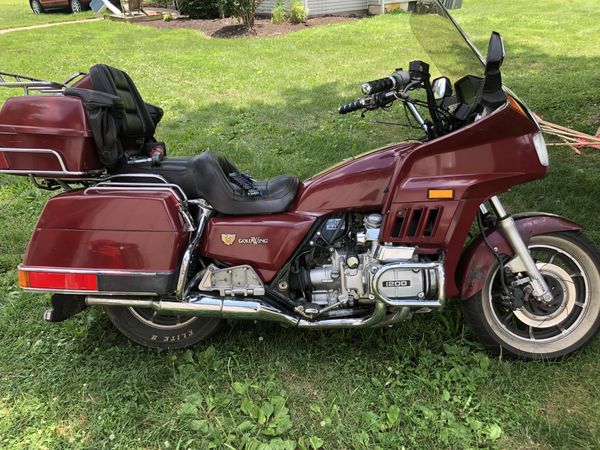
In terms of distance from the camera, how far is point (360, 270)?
9.07 feet

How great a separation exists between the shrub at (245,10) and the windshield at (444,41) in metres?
11.7

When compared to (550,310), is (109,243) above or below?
above

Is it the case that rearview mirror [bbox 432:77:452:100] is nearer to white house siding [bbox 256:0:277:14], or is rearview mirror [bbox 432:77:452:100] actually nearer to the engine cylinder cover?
the engine cylinder cover

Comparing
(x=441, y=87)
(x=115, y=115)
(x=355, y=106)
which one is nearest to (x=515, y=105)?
(x=441, y=87)

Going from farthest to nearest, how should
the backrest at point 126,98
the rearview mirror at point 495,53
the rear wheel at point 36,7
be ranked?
the rear wheel at point 36,7
the backrest at point 126,98
the rearview mirror at point 495,53

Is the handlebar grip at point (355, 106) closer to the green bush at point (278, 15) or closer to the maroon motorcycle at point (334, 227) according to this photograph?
the maroon motorcycle at point (334, 227)

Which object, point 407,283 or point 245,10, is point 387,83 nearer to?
point 407,283

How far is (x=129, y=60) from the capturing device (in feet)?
37.9

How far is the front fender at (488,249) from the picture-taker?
277 cm

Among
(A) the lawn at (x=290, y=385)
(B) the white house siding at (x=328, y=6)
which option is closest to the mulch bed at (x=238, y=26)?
(B) the white house siding at (x=328, y=6)

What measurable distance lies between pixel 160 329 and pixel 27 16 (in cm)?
2215

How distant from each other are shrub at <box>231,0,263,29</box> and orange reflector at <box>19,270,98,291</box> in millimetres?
12370

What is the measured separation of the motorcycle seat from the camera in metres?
2.80

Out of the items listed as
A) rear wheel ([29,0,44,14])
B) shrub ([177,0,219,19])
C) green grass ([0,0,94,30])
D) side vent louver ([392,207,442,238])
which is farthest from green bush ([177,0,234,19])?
side vent louver ([392,207,442,238])
